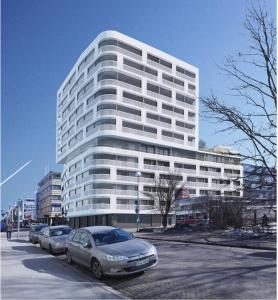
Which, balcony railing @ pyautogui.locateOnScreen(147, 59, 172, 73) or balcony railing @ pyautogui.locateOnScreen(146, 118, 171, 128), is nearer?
balcony railing @ pyautogui.locateOnScreen(146, 118, 171, 128)

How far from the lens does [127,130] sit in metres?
64.1

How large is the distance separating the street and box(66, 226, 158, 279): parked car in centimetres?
33

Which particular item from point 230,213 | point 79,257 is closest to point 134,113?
point 230,213

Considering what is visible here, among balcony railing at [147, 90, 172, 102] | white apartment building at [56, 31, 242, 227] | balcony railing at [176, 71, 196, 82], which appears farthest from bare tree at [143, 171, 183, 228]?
balcony railing at [176, 71, 196, 82]

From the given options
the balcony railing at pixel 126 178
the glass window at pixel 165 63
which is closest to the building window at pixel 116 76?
the glass window at pixel 165 63

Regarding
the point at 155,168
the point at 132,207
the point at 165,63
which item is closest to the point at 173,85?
the point at 165,63

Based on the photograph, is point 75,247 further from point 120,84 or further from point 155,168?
point 155,168

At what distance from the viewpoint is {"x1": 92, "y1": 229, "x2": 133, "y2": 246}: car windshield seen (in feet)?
39.1

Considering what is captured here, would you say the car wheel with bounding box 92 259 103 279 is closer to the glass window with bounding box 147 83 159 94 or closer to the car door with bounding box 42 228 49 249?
the car door with bounding box 42 228 49 249

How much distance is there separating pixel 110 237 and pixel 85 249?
0.81 meters

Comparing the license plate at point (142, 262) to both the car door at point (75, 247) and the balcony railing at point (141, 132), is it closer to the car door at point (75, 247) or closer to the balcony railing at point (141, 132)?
the car door at point (75, 247)

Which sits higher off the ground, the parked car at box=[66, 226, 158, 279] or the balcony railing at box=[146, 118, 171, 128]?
the balcony railing at box=[146, 118, 171, 128]

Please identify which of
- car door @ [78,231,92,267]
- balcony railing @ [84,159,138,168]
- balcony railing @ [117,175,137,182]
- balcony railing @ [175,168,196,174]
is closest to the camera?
car door @ [78,231,92,267]

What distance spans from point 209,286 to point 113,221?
53727 mm
